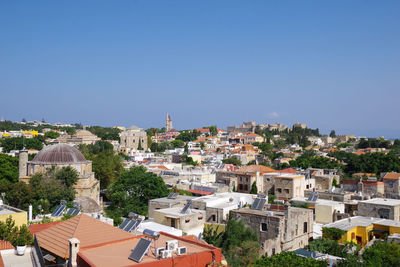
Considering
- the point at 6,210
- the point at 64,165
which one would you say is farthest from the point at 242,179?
the point at 6,210

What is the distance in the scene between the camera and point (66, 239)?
11391 mm

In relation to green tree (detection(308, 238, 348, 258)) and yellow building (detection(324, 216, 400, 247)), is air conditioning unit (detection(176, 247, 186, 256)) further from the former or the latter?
yellow building (detection(324, 216, 400, 247))

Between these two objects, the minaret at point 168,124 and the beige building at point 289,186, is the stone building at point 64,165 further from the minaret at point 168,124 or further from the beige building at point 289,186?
the minaret at point 168,124

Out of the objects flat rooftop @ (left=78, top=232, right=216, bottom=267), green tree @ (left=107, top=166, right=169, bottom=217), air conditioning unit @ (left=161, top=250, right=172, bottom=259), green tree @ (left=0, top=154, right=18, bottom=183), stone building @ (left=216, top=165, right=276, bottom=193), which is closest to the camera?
flat rooftop @ (left=78, top=232, right=216, bottom=267)

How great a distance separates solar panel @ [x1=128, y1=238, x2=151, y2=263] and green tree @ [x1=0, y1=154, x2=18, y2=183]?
30.2 meters

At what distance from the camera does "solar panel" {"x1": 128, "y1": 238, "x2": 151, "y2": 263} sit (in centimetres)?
963

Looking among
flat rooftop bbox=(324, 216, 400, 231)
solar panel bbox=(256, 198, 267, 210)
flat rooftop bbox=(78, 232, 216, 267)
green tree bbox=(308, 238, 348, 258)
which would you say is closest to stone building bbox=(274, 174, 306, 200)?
flat rooftop bbox=(324, 216, 400, 231)

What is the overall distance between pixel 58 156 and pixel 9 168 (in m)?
9.56

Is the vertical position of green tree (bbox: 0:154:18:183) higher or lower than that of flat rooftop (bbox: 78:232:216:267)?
lower

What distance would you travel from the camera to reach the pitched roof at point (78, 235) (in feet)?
36.4

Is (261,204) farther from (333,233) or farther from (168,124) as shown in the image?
(168,124)

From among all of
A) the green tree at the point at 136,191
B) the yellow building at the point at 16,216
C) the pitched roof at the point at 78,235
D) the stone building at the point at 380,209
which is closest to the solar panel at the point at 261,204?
the stone building at the point at 380,209

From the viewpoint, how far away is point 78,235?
11391 millimetres

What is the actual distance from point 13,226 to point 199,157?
173 ft
